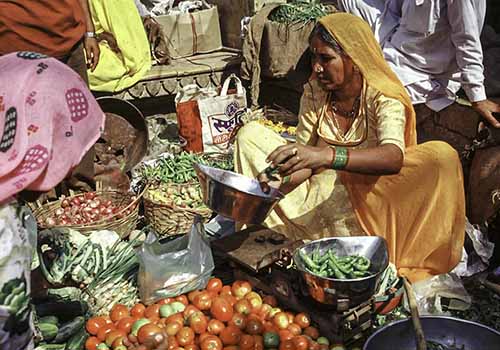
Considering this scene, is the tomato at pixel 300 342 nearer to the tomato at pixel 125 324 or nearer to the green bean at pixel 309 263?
the green bean at pixel 309 263

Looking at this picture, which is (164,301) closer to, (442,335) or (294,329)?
(294,329)

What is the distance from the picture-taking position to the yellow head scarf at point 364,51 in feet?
9.06

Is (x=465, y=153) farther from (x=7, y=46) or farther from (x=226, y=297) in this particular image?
(x=7, y=46)

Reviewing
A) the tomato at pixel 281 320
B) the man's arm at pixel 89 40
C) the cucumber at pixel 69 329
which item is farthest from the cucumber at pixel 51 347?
the man's arm at pixel 89 40

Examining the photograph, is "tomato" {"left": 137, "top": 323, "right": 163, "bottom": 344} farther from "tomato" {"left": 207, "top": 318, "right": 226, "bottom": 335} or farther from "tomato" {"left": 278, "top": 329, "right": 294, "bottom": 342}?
"tomato" {"left": 278, "top": 329, "right": 294, "bottom": 342}

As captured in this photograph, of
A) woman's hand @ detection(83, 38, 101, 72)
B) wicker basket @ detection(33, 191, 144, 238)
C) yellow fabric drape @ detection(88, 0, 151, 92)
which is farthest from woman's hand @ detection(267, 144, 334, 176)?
yellow fabric drape @ detection(88, 0, 151, 92)

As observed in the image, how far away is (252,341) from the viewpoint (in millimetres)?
2432

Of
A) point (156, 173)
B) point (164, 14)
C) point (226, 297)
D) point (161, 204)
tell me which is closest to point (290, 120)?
point (156, 173)

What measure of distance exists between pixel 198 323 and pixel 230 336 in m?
0.16

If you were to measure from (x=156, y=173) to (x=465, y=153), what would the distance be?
7.13ft

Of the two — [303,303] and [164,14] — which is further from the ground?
[164,14]

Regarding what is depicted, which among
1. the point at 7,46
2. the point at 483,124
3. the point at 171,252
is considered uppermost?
the point at 7,46

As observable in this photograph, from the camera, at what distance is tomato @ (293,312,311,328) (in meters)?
2.52

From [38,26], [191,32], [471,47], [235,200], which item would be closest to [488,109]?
[471,47]
